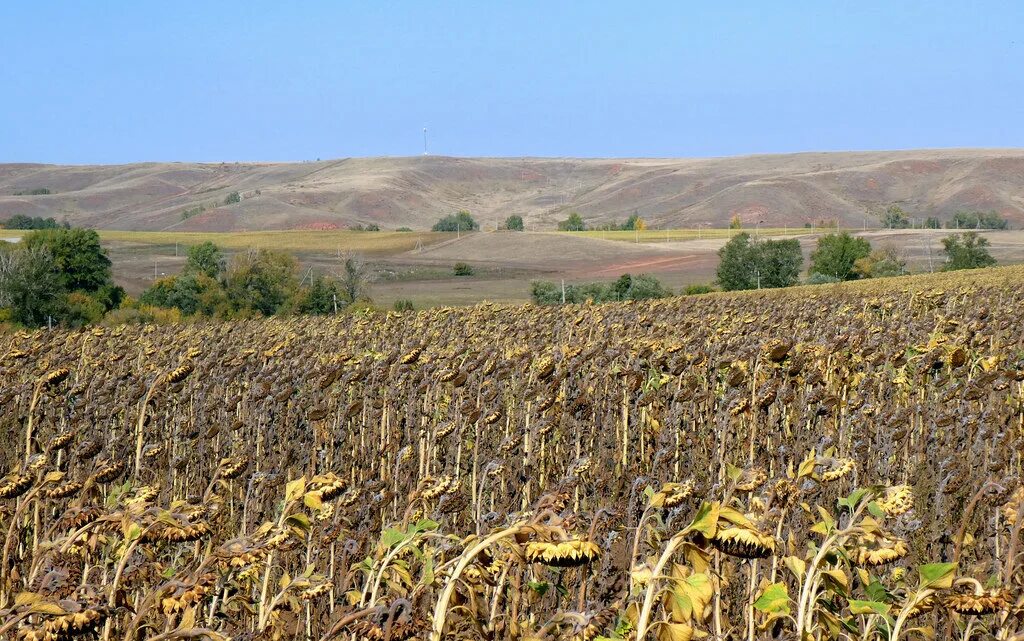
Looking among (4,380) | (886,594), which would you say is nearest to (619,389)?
(4,380)

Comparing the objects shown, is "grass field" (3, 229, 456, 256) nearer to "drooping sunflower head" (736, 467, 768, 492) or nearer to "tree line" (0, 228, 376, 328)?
"tree line" (0, 228, 376, 328)

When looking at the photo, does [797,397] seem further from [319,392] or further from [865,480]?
[319,392]

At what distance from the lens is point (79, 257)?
45.1 meters

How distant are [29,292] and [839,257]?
39395mm

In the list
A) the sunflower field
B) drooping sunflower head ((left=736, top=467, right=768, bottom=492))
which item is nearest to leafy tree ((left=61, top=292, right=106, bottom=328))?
the sunflower field

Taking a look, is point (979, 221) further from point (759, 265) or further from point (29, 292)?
point (29, 292)

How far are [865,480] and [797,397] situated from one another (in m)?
2.88

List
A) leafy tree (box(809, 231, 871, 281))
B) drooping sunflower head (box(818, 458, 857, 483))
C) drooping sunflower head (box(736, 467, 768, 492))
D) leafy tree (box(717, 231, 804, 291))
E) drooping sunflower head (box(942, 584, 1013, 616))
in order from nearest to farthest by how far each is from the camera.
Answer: drooping sunflower head (box(942, 584, 1013, 616)), drooping sunflower head (box(736, 467, 768, 492)), drooping sunflower head (box(818, 458, 857, 483)), leafy tree (box(717, 231, 804, 291)), leafy tree (box(809, 231, 871, 281))

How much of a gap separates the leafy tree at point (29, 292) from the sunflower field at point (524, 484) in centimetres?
1710

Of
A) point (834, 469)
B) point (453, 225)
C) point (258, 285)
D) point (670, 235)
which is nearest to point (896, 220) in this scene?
point (670, 235)

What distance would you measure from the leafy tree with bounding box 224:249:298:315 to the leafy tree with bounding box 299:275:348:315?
0.82 meters

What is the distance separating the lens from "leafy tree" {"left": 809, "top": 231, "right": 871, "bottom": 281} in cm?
6081

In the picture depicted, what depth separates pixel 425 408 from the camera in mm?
10906

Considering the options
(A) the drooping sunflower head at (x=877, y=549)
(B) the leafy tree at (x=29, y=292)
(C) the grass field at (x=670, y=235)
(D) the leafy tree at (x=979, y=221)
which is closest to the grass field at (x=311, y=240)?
(C) the grass field at (x=670, y=235)
